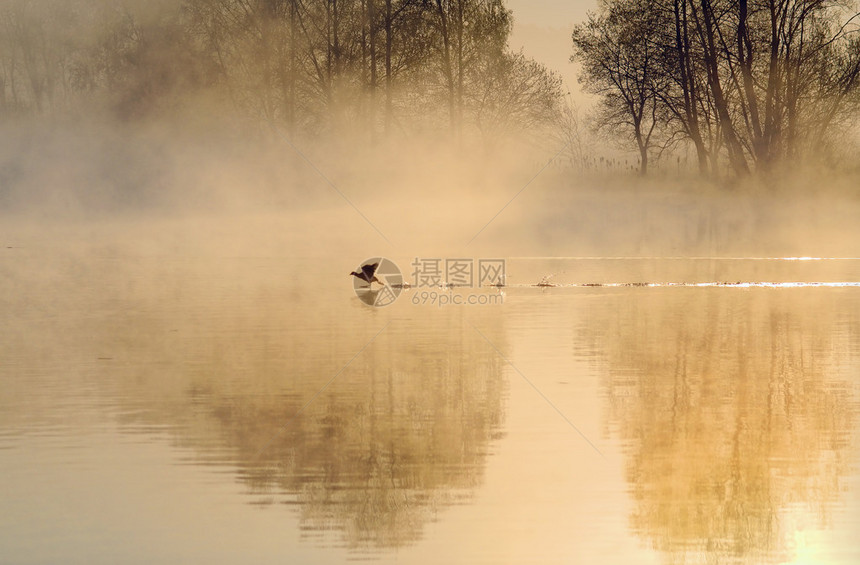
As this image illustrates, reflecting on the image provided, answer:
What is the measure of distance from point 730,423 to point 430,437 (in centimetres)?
249

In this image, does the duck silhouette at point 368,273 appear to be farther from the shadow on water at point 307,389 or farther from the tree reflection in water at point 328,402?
the tree reflection in water at point 328,402

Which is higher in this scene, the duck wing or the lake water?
the duck wing

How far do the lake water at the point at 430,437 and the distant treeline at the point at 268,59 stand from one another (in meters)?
37.6

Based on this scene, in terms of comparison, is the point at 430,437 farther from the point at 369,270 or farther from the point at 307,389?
the point at 369,270

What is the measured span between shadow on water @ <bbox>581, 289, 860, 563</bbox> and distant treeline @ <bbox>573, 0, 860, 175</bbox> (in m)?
28.5

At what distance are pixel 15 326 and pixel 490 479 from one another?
11.0 meters

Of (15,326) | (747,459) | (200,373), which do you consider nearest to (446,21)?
(15,326)

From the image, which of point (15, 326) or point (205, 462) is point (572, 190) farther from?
point (205, 462)

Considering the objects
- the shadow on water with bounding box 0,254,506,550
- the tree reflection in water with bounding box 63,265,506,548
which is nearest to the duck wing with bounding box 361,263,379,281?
the shadow on water with bounding box 0,254,506,550

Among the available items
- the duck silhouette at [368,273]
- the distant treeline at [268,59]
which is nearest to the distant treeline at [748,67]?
the distant treeline at [268,59]

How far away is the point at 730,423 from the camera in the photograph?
9.91 metres

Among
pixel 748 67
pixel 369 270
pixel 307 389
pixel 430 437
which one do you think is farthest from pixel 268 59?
pixel 430 437

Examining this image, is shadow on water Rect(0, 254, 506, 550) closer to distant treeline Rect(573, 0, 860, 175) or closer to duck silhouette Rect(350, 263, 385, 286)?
duck silhouette Rect(350, 263, 385, 286)

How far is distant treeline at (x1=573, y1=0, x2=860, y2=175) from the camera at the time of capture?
147 feet
